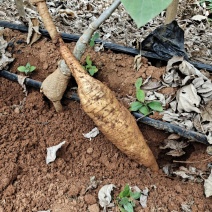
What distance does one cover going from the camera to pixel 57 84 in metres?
1.51

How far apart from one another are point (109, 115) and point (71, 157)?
26cm

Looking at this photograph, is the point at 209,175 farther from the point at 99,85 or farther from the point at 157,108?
the point at 99,85

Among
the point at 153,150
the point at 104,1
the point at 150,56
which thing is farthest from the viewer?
the point at 104,1

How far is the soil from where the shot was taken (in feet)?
4.17

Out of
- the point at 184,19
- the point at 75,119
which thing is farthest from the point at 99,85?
the point at 184,19

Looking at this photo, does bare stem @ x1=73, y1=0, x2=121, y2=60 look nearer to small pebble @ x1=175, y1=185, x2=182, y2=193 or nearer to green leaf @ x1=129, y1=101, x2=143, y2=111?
green leaf @ x1=129, y1=101, x2=143, y2=111

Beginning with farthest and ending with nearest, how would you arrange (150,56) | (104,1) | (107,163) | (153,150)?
1. (104,1)
2. (150,56)
3. (153,150)
4. (107,163)

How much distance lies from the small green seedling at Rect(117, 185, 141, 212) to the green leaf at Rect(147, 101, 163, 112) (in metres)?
0.38

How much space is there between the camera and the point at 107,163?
1.40 meters

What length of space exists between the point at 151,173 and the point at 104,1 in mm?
1637

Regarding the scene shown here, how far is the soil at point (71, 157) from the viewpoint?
1.27m

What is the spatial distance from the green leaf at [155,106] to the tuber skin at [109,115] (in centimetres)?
12

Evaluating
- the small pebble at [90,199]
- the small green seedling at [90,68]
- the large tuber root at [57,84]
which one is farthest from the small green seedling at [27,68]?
the small pebble at [90,199]

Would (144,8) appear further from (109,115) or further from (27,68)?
(27,68)
